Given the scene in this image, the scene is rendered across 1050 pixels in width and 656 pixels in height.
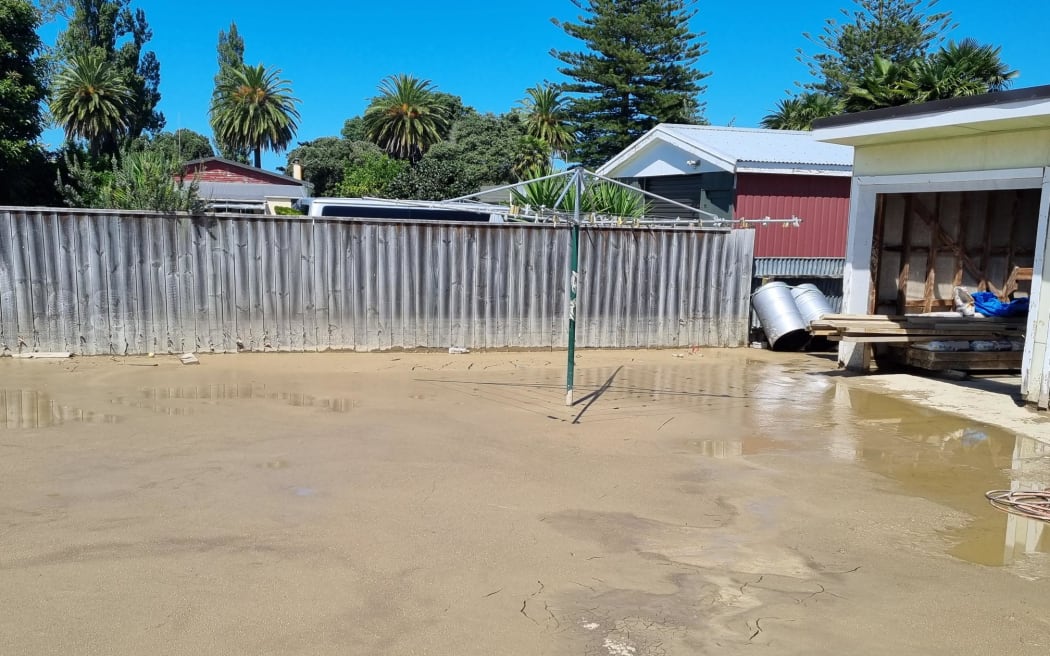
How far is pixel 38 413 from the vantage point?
7.96 meters

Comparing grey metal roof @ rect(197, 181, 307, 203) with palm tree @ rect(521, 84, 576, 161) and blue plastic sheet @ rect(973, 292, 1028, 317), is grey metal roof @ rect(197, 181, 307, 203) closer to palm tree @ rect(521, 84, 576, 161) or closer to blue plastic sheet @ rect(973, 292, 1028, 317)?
palm tree @ rect(521, 84, 576, 161)

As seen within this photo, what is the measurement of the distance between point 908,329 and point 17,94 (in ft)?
79.1

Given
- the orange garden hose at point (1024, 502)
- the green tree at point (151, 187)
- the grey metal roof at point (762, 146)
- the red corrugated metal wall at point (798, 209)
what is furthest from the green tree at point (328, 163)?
the orange garden hose at point (1024, 502)

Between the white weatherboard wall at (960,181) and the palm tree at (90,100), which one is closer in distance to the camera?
the white weatherboard wall at (960,181)

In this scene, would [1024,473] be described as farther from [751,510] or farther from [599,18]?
[599,18]

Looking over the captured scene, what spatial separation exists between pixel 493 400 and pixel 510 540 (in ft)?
13.0

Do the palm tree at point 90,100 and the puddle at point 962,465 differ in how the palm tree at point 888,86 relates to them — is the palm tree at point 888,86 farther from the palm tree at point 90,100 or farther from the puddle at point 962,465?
the palm tree at point 90,100

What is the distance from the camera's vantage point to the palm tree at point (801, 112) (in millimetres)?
32250

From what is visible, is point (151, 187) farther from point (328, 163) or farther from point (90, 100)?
point (328, 163)

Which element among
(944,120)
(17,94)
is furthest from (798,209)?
(17,94)

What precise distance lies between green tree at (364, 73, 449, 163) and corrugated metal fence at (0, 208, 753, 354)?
36.4 meters

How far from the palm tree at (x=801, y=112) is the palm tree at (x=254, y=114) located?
30612mm

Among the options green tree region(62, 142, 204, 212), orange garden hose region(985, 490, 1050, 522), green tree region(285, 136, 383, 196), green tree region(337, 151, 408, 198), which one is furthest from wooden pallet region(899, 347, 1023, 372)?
green tree region(285, 136, 383, 196)

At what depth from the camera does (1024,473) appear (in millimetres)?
7094
